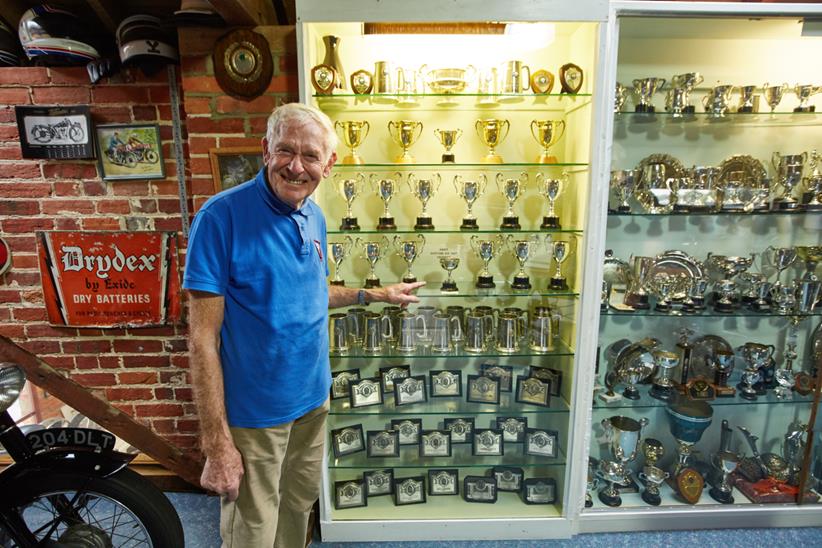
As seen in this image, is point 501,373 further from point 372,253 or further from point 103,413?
point 103,413

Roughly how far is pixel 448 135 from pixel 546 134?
0.43 metres

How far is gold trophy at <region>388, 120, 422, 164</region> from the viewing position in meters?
1.97

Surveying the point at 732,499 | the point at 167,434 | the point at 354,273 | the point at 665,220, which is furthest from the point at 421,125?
the point at 732,499

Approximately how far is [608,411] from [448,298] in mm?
992

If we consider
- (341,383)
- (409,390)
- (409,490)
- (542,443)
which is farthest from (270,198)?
(542,443)

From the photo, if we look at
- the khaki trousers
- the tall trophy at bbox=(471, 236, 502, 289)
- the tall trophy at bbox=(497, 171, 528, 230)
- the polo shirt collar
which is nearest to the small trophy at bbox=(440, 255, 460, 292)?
the tall trophy at bbox=(471, 236, 502, 289)

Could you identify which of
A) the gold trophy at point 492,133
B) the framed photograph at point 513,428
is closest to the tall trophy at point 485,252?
the gold trophy at point 492,133

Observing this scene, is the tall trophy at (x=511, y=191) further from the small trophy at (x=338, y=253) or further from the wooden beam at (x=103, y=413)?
the wooden beam at (x=103, y=413)

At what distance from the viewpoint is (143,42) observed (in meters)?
1.81

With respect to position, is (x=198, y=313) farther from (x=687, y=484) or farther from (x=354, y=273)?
(x=687, y=484)

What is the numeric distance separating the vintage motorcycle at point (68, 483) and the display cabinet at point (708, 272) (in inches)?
70.7

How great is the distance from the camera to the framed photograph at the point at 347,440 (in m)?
2.10

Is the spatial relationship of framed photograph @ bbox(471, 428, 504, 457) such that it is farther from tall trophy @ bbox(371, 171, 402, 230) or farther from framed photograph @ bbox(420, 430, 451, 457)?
tall trophy @ bbox(371, 171, 402, 230)

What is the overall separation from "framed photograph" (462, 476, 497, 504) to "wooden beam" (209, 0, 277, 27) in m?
2.19
